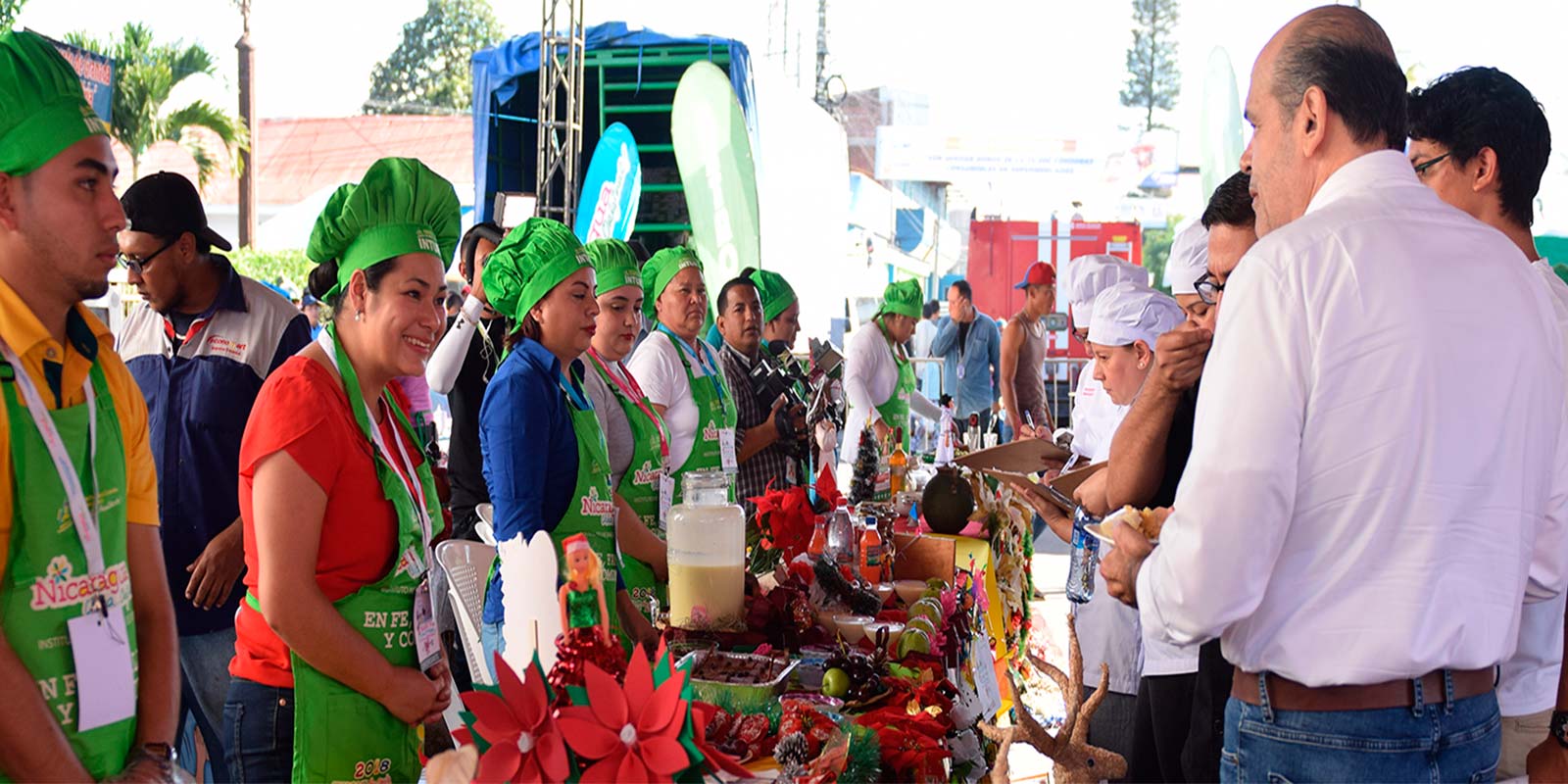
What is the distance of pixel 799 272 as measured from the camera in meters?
10.2

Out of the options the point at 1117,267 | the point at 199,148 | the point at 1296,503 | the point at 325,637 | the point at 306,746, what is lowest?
the point at 306,746

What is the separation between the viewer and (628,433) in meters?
3.08

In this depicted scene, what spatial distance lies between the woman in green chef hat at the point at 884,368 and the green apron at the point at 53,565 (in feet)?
15.5

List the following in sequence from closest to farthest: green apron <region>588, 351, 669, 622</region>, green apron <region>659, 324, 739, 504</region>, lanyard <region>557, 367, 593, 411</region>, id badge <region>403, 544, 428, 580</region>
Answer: id badge <region>403, 544, 428, 580</region> → lanyard <region>557, 367, 593, 411</region> → green apron <region>588, 351, 669, 622</region> → green apron <region>659, 324, 739, 504</region>

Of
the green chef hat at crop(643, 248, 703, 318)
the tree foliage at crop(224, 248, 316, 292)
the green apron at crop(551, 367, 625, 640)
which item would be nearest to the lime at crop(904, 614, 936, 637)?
the green apron at crop(551, 367, 625, 640)

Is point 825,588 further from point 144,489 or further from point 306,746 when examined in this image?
point 144,489

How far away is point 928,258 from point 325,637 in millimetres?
25981

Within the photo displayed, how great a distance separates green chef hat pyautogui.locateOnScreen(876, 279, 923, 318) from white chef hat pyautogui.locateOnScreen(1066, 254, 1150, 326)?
2.13 m

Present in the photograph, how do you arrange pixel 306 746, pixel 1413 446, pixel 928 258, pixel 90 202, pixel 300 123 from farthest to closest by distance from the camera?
pixel 300 123
pixel 928 258
pixel 306 746
pixel 90 202
pixel 1413 446

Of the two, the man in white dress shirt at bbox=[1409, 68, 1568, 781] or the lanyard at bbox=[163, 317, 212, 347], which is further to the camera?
the lanyard at bbox=[163, 317, 212, 347]

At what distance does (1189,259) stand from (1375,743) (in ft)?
6.18

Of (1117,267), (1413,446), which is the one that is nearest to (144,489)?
(1413,446)

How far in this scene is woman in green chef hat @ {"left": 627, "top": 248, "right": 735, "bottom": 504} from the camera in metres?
3.91

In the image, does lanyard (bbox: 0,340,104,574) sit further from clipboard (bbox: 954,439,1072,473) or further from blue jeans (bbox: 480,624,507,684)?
clipboard (bbox: 954,439,1072,473)
